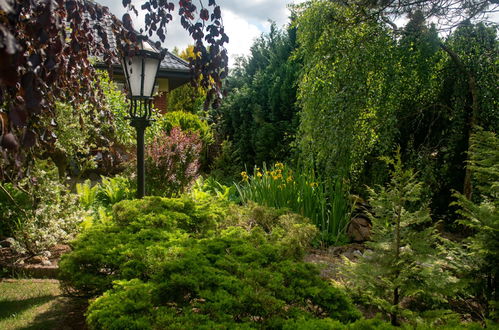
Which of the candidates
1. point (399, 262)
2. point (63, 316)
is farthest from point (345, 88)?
point (63, 316)

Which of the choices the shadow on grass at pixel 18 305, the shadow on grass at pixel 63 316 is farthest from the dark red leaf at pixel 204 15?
the shadow on grass at pixel 18 305

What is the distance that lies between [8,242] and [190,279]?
11.8ft

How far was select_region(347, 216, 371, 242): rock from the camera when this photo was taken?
5.31m

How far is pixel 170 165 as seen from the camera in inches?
248

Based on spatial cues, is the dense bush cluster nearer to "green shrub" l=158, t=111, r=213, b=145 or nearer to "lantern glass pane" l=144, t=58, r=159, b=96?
"lantern glass pane" l=144, t=58, r=159, b=96

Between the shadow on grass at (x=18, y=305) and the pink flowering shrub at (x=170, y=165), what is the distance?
9.18 feet

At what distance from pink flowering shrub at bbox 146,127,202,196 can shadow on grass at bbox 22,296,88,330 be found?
9.51ft

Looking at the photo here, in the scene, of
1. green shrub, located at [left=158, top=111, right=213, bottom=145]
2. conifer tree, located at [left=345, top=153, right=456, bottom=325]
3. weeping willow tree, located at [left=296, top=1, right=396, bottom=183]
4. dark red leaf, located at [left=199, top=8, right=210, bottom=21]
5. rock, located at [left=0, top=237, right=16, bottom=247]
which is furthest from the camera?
green shrub, located at [left=158, top=111, right=213, bottom=145]

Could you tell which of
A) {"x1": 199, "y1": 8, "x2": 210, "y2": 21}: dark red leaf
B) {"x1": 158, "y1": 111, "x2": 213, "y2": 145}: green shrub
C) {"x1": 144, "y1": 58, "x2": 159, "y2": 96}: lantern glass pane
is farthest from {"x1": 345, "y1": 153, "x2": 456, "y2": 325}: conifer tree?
{"x1": 158, "y1": 111, "x2": 213, "y2": 145}: green shrub

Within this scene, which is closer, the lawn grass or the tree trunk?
the lawn grass

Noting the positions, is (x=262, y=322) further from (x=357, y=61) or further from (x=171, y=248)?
(x=357, y=61)

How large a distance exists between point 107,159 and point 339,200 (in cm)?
263

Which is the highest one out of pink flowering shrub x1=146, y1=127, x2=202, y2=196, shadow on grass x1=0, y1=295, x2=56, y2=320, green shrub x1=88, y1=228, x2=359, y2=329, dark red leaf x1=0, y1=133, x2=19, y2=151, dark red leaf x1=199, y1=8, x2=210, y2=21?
dark red leaf x1=199, y1=8, x2=210, y2=21

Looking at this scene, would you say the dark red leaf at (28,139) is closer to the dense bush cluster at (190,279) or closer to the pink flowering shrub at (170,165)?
the dense bush cluster at (190,279)
